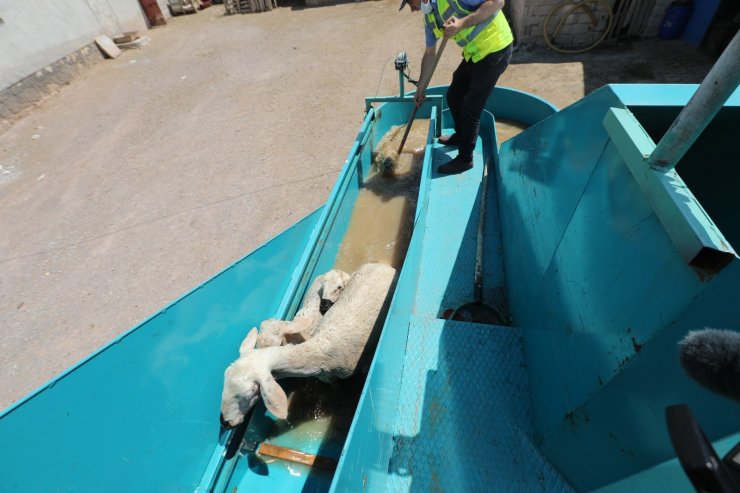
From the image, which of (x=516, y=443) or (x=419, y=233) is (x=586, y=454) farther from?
(x=419, y=233)

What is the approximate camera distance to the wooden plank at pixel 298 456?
2.66 metres

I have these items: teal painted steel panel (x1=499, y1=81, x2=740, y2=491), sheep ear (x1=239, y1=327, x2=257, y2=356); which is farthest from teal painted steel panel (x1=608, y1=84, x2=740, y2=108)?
sheep ear (x1=239, y1=327, x2=257, y2=356)

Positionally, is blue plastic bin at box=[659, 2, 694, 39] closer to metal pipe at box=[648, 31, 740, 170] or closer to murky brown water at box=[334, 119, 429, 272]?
murky brown water at box=[334, 119, 429, 272]

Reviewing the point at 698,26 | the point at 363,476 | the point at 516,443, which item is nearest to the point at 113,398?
the point at 363,476

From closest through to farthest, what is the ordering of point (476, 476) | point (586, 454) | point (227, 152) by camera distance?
1. point (586, 454)
2. point (476, 476)
3. point (227, 152)

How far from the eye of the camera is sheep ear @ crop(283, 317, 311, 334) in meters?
2.88

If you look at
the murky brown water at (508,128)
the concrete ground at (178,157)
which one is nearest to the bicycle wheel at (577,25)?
the concrete ground at (178,157)

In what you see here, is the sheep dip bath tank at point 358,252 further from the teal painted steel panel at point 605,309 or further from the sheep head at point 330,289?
the teal painted steel panel at point 605,309

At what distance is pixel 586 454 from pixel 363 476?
1.19m

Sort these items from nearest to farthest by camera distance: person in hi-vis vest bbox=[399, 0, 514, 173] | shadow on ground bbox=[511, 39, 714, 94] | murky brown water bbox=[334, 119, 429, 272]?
person in hi-vis vest bbox=[399, 0, 514, 173]
murky brown water bbox=[334, 119, 429, 272]
shadow on ground bbox=[511, 39, 714, 94]

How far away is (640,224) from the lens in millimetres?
1516

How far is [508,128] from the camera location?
5500mm


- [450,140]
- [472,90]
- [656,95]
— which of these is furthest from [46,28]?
[656,95]

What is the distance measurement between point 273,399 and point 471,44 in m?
3.65
